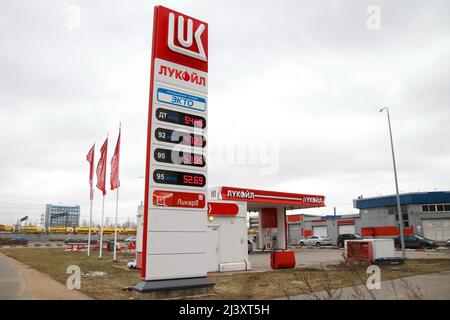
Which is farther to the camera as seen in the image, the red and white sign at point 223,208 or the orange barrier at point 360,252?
the orange barrier at point 360,252

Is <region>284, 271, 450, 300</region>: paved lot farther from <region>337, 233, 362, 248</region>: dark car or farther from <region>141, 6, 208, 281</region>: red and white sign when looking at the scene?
<region>337, 233, 362, 248</region>: dark car

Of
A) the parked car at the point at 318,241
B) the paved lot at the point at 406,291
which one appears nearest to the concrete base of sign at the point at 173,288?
the paved lot at the point at 406,291

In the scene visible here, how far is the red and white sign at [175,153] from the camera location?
1027cm

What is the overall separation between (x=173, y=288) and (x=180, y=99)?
5882 mm

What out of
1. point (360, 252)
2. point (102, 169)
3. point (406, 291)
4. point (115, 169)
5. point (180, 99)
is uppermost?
point (180, 99)

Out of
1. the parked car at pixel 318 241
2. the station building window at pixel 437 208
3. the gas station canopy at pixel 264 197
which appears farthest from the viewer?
the station building window at pixel 437 208

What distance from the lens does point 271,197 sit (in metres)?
32.6

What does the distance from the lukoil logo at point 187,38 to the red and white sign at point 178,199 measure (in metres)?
4.72

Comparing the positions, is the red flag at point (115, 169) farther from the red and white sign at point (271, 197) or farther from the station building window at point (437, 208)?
the station building window at point (437, 208)

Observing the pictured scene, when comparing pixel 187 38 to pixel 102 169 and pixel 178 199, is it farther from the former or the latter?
pixel 102 169

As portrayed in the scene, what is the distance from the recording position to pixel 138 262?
Answer: 18250mm

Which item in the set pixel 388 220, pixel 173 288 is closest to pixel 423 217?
pixel 388 220

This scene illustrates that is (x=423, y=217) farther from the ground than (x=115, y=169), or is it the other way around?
(x=115, y=169)
